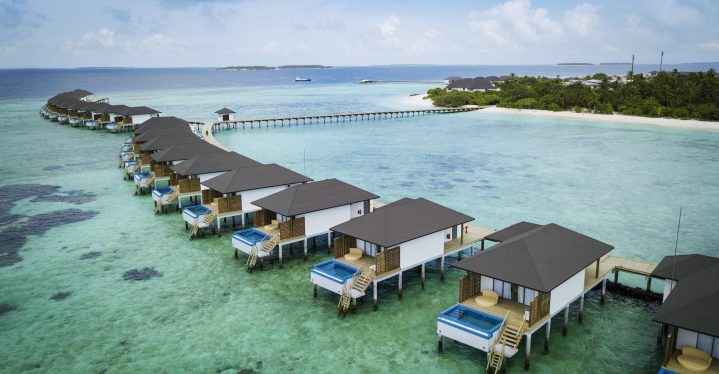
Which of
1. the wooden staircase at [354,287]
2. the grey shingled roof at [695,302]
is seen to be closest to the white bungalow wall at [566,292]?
the grey shingled roof at [695,302]

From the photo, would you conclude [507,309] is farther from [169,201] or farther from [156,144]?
[156,144]

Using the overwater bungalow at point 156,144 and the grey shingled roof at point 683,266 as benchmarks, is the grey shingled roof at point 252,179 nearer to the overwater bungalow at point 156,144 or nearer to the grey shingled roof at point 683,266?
the overwater bungalow at point 156,144

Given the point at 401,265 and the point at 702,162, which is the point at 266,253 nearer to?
the point at 401,265

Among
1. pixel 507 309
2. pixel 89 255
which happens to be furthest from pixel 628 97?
pixel 89 255

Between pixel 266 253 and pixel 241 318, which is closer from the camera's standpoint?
pixel 241 318

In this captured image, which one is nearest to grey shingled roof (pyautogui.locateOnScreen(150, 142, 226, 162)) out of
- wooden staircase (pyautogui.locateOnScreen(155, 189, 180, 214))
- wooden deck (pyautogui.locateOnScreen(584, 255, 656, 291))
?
wooden staircase (pyautogui.locateOnScreen(155, 189, 180, 214))

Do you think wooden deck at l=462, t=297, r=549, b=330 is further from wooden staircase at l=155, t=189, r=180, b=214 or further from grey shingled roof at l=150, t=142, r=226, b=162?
grey shingled roof at l=150, t=142, r=226, b=162

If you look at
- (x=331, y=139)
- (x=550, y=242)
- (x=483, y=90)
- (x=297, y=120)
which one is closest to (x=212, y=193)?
(x=550, y=242)
